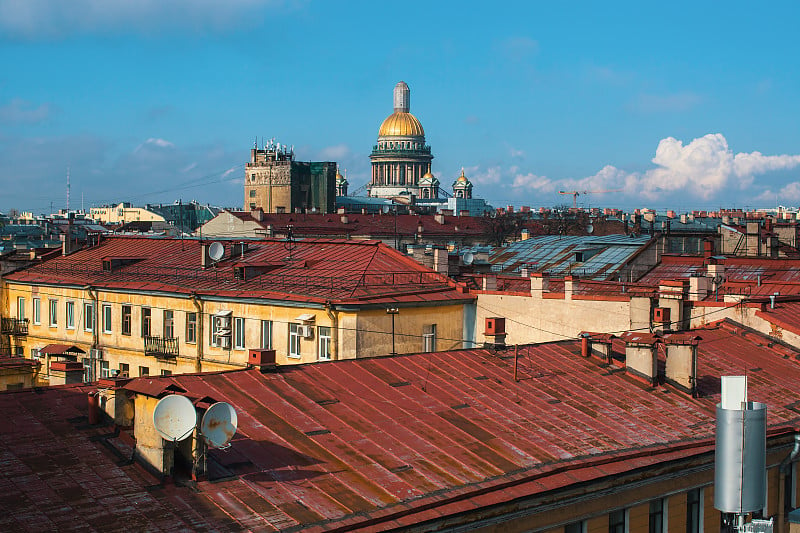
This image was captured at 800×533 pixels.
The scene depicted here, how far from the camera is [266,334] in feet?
105

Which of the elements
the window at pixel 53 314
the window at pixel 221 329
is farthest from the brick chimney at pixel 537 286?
the window at pixel 53 314

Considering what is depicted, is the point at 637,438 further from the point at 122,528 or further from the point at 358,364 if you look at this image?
the point at 122,528

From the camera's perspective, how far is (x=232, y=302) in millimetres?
32844

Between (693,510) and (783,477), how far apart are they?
9.80ft

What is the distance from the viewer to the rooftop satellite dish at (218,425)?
1327 cm

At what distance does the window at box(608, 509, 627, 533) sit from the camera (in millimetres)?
16281

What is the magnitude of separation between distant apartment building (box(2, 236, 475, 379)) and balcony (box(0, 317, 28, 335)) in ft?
0.32

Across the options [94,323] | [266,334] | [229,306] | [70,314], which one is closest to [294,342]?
[266,334]

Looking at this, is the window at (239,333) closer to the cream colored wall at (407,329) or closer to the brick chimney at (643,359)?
the cream colored wall at (407,329)

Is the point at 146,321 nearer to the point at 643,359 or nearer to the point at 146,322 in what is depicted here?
the point at 146,322

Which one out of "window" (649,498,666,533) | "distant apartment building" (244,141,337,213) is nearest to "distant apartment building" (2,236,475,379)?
"window" (649,498,666,533)

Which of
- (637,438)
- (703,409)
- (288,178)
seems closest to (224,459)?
(637,438)

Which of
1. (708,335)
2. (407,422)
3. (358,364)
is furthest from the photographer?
(708,335)

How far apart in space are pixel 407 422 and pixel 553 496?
2.81m
